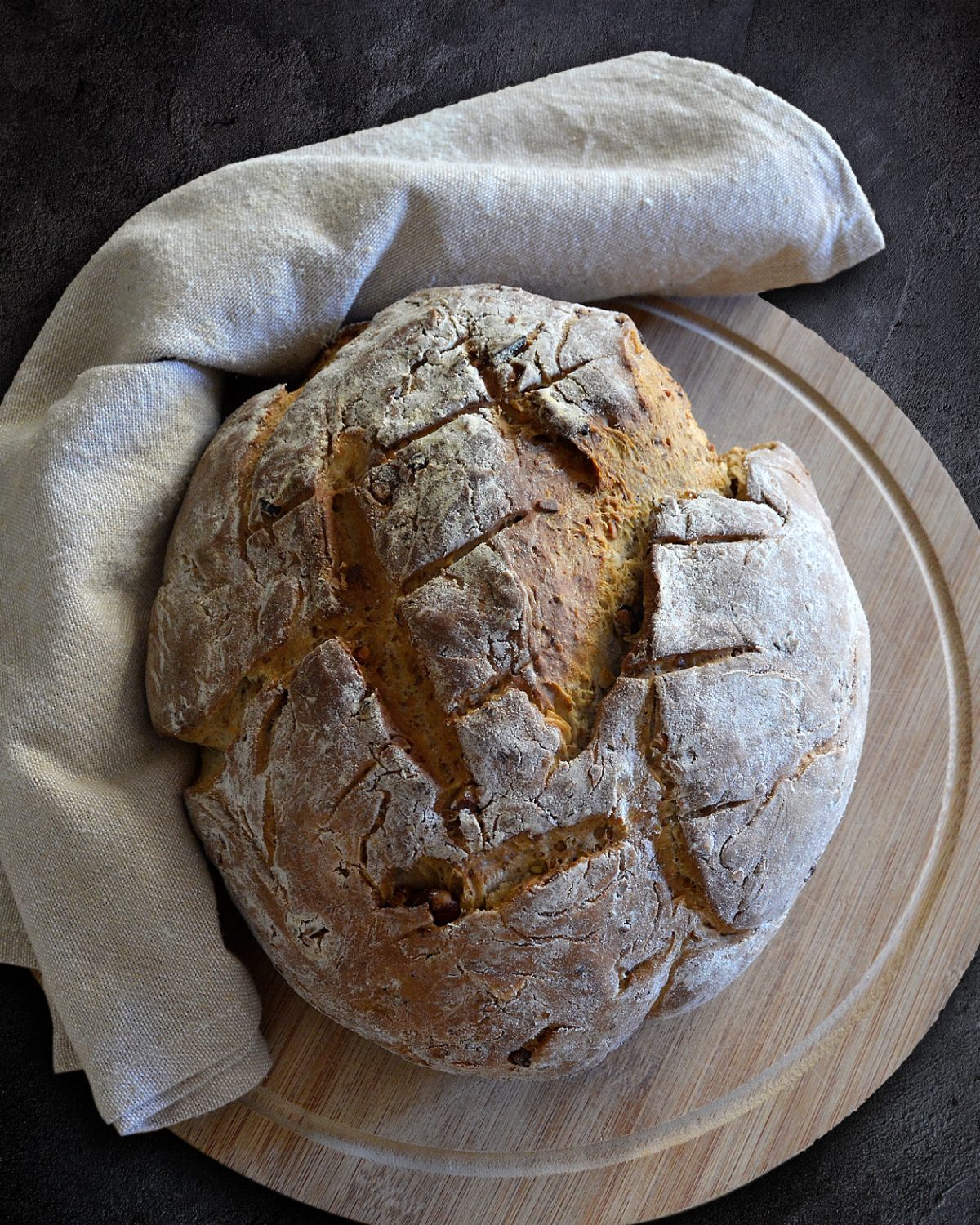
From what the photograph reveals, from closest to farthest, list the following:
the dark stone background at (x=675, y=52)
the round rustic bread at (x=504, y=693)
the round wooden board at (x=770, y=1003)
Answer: the round rustic bread at (x=504, y=693) → the round wooden board at (x=770, y=1003) → the dark stone background at (x=675, y=52)

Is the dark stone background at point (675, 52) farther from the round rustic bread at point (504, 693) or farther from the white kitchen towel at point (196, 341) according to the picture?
the round rustic bread at point (504, 693)

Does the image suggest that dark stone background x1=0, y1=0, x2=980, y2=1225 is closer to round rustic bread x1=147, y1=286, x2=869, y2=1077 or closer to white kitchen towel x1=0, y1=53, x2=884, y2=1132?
white kitchen towel x1=0, y1=53, x2=884, y2=1132

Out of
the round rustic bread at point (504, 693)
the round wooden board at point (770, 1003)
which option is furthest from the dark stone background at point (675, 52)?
the round rustic bread at point (504, 693)

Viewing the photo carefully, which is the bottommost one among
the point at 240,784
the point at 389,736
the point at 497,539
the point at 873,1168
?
the point at 873,1168

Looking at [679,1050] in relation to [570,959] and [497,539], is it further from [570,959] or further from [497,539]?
[497,539]

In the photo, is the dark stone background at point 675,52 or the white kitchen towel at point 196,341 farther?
the dark stone background at point 675,52

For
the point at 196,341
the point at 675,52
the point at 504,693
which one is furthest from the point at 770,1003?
the point at 675,52

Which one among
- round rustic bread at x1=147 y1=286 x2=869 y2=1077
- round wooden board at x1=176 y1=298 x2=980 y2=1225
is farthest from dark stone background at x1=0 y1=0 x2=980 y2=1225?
round rustic bread at x1=147 y1=286 x2=869 y2=1077

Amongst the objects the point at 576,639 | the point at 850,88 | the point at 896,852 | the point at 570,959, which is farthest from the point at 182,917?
the point at 850,88
